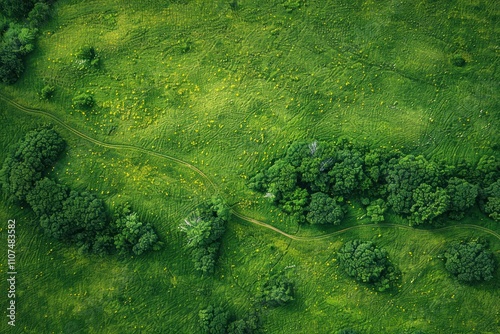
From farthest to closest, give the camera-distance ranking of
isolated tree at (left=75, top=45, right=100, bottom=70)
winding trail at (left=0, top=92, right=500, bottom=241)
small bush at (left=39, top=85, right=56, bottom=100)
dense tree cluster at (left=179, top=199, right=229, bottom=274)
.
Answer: winding trail at (left=0, top=92, right=500, bottom=241) < isolated tree at (left=75, top=45, right=100, bottom=70) < small bush at (left=39, top=85, right=56, bottom=100) < dense tree cluster at (left=179, top=199, right=229, bottom=274)

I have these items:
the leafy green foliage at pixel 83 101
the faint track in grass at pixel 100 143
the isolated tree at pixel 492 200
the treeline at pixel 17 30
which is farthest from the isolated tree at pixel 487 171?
the treeline at pixel 17 30

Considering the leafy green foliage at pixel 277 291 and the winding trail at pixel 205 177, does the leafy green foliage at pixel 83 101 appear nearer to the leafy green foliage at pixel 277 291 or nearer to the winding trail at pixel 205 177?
the winding trail at pixel 205 177

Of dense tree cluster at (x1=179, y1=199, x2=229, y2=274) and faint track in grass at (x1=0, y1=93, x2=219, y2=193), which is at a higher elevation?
faint track in grass at (x1=0, y1=93, x2=219, y2=193)

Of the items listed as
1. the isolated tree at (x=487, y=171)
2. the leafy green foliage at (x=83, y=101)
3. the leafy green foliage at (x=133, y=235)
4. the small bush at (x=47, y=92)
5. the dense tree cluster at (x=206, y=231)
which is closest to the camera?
the dense tree cluster at (x=206, y=231)

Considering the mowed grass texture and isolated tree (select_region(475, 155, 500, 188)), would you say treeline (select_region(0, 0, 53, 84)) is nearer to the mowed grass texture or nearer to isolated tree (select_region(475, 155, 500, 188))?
the mowed grass texture

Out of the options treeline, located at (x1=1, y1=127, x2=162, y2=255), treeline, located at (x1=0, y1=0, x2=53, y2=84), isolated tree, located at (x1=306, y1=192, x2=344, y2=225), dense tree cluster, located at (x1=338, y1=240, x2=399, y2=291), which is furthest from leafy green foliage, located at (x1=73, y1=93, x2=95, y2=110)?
dense tree cluster, located at (x1=338, y1=240, x2=399, y2=291)

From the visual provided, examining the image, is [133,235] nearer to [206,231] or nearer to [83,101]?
[206,231]

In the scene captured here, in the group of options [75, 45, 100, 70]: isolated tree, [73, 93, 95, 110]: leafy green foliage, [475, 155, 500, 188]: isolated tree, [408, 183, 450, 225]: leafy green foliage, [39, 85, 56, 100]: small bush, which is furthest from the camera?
[75, 45, 100, 70]: isolated tree

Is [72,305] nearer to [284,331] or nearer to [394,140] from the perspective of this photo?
[284,331]

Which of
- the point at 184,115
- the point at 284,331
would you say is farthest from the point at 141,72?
the point at 284,331
